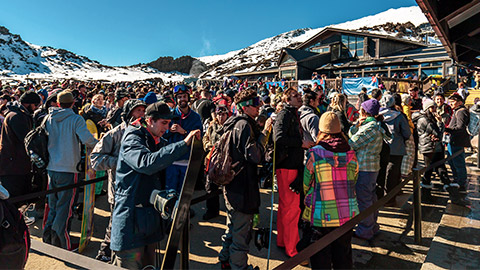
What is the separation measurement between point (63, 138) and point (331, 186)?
10.8 ft

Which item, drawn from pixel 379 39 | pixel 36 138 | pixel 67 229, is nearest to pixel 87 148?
pixel 36 138

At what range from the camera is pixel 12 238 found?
192 cm

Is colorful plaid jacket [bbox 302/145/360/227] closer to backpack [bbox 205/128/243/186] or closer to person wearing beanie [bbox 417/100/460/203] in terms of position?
backpack [bbox 205/128/243/186]

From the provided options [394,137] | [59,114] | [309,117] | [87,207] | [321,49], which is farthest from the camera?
[321,49]

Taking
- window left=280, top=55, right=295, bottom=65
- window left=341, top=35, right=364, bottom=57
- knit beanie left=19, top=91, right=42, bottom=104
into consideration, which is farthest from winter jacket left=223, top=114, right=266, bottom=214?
window left=341, top=35, right=364, bottom=57

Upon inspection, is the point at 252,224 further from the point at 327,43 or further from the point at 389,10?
the point at 389,10

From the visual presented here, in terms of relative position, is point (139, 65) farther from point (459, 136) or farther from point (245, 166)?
point (245, 166)

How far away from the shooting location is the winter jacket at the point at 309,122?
4133 millimetres

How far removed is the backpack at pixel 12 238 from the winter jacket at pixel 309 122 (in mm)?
3375

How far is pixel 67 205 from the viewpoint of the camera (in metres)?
3.73

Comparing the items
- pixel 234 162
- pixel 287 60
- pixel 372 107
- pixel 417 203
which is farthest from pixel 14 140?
A: pixel 287 60

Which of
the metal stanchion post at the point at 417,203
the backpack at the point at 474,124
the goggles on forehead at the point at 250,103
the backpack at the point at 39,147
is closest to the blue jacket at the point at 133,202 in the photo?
the goggles on forehead at the point at 250,103

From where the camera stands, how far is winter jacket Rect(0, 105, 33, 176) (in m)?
4.05

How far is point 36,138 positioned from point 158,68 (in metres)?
81.9
